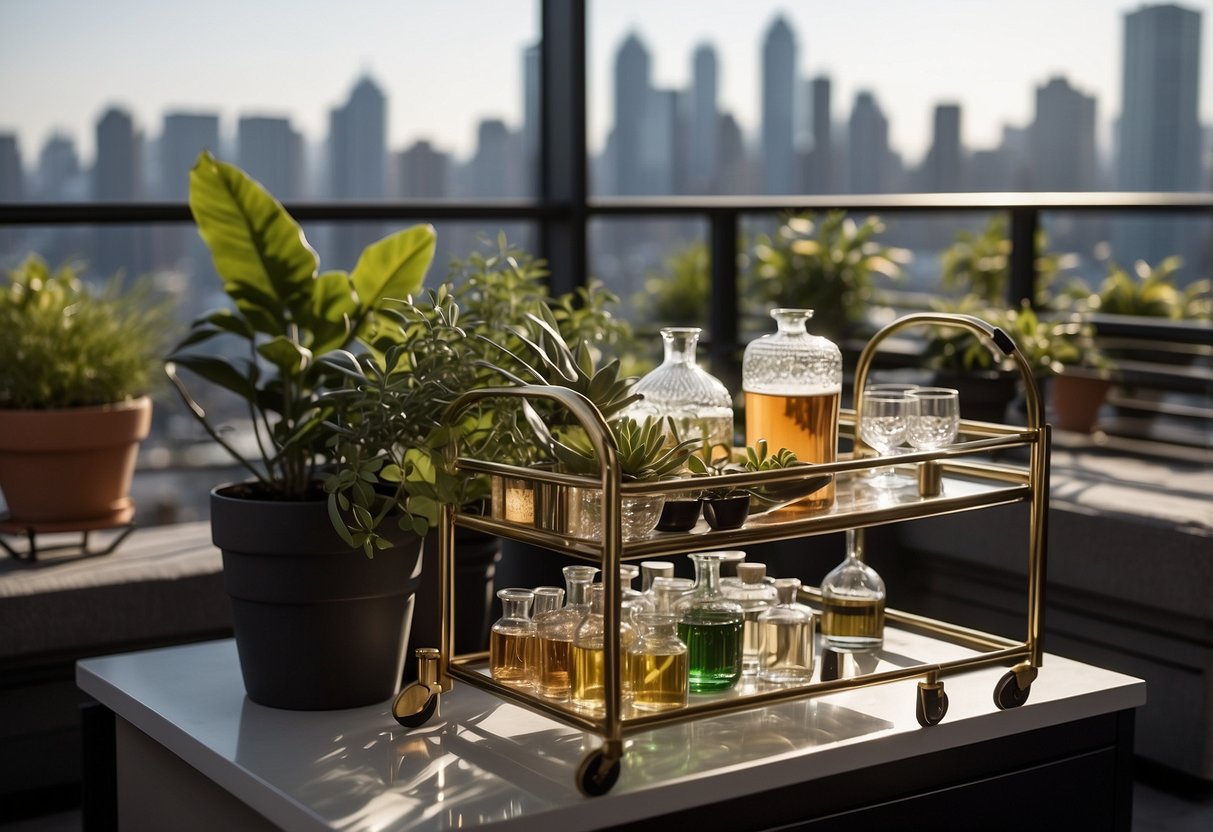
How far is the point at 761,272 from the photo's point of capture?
11.3 ft

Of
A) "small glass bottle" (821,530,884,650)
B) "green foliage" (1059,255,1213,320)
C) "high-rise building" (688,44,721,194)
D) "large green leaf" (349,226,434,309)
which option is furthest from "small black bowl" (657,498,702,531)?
"high-rise building" (688,44,721,194)

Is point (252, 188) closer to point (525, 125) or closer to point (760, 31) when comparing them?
point (525, 125)

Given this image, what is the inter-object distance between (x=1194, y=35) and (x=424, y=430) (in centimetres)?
417

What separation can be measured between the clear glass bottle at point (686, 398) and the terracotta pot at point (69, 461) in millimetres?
1289

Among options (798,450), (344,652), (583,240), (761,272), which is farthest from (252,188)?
(761,272)

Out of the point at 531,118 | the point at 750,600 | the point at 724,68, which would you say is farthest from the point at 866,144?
the point at 750,600

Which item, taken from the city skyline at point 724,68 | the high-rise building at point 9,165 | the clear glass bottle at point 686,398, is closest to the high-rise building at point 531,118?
the city skyline at point 724,68

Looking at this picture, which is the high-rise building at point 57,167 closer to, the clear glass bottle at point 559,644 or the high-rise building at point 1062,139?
the clear glass bottle at point 559,644

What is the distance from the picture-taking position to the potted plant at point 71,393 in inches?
90.3

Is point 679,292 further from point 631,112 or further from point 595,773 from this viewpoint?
point 595,773

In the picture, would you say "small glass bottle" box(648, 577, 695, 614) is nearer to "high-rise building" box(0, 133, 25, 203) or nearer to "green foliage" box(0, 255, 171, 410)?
"green foliage" box(0, 255, 171, 410)

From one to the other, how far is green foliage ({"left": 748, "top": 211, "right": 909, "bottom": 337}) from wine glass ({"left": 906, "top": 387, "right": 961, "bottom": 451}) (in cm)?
202

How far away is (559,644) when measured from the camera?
1244 mm

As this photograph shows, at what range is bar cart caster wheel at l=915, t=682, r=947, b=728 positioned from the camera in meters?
1.27
